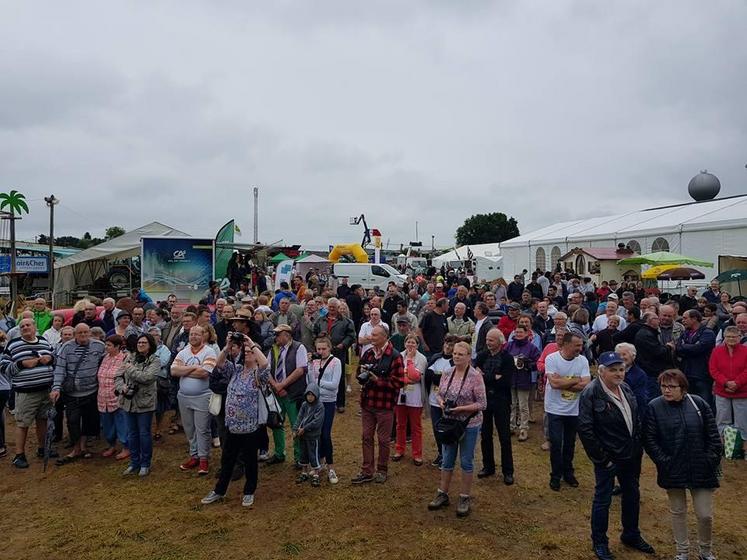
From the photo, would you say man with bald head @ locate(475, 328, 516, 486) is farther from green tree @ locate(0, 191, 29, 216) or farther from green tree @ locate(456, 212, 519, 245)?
green tree @ locate(456, 212, 519, 245)

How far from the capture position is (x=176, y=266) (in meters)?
15.7

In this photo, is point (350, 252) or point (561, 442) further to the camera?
point (350, 252)

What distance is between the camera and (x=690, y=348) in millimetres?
6410

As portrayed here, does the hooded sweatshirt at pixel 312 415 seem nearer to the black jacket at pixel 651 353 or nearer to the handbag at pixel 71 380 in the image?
the handbag at pixel 71 380

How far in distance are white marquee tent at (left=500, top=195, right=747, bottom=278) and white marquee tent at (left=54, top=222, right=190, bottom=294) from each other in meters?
20.3

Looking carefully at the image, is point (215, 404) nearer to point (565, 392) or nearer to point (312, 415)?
point (312, 415)

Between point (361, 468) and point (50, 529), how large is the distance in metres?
3.04

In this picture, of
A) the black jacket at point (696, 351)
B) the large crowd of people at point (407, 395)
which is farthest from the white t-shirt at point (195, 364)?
the black jacket at point (696, 351)

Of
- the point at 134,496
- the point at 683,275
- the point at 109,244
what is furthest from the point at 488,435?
the point at 109,244

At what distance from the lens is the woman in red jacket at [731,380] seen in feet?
18.5

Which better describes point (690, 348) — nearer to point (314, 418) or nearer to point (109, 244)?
point (314, 418)

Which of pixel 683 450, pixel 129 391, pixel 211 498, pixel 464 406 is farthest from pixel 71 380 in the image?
pixel 683 450

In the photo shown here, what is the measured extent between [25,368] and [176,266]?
10.2 metres

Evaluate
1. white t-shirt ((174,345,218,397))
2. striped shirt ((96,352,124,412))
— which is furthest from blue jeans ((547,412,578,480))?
striped shirt ((96,352,124,412))
